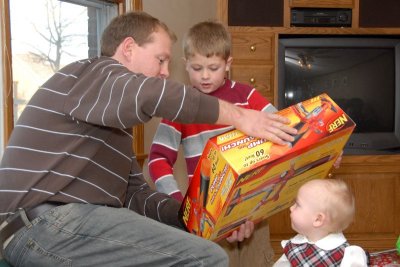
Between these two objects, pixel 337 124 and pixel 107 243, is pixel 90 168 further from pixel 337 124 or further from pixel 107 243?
pixel 337 124

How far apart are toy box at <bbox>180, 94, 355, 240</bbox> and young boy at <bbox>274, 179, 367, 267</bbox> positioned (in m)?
0.06

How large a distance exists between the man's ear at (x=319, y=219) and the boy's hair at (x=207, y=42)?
59 cm

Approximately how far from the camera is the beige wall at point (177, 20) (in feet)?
9.50

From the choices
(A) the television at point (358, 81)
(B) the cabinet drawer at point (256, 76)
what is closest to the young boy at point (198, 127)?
(B) the cabinet drawer at point (256, 76)

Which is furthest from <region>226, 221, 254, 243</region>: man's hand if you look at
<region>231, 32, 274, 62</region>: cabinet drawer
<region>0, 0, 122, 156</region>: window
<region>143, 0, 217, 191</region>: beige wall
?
<region>231, 32, 274, 62</region>: cabinet drawer

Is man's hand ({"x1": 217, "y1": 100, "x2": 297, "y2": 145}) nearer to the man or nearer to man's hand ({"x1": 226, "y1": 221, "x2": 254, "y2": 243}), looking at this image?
the man

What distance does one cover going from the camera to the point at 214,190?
3.74 feet

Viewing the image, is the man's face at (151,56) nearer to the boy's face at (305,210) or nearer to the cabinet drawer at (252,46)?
the boy's face at (305,210)

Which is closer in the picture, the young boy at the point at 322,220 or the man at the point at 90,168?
the man at the point at 90,168

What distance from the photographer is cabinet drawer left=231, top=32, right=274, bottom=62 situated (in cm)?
283

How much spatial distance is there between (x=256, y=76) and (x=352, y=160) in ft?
2.37

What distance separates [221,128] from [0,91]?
2.68 feet

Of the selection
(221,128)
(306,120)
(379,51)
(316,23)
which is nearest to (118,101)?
Result: (306,120)

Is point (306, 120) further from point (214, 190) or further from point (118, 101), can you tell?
point (118, 101)
